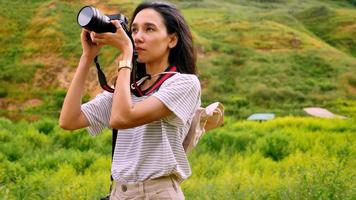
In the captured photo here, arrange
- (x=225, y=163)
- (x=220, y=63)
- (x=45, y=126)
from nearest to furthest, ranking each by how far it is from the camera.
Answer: (x=225, y=163), (x=45, y=126), (x=220, y=63)

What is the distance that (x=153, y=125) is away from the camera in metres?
2.07

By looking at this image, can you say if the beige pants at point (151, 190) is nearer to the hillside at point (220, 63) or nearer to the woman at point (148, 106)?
the woman at point (148, 106)

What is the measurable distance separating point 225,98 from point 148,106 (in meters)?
18.0

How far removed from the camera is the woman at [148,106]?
6.55ft

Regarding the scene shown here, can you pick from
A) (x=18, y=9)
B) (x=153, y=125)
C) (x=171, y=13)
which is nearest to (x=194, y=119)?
(x=153, y=125)

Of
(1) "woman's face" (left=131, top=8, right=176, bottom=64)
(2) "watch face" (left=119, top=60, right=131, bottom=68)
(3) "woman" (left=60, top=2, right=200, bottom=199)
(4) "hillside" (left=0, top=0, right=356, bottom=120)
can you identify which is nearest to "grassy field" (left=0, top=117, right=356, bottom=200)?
(3) "woman" (left=60, top=2, right=200, bottom=199)

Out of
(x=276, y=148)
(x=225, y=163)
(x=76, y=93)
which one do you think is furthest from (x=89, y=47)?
(x=276, y=148)

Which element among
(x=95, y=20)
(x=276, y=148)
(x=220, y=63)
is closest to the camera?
(x=95, y=20)

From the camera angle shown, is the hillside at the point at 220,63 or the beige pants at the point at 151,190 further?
the hillside at the point at 220,63

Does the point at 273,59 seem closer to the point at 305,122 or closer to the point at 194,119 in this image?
the point at 305,122

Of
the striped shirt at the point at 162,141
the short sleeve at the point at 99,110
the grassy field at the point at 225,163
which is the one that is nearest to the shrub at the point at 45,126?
the grassy field at the point at 225,163

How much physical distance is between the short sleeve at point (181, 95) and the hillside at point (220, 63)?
15.9 metres

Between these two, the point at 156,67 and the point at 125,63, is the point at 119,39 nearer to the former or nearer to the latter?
the point at 125,63

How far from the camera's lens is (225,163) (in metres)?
8.65
